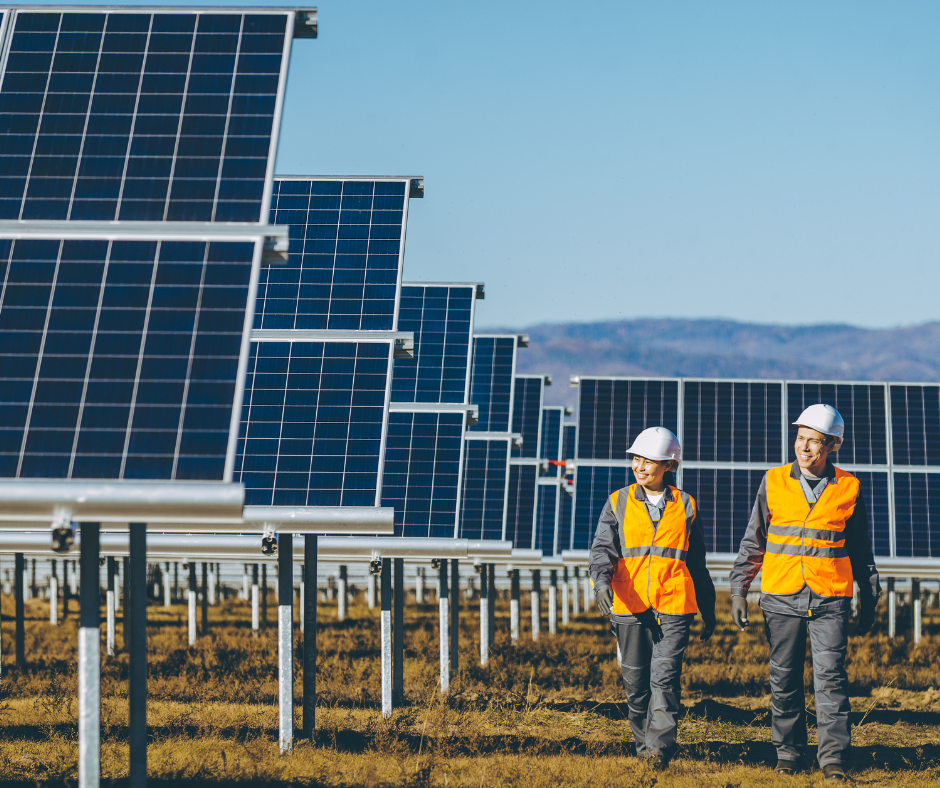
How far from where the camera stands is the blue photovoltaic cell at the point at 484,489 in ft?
80.0

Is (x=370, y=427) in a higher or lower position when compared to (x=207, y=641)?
higher

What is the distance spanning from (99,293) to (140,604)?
2.29 metres

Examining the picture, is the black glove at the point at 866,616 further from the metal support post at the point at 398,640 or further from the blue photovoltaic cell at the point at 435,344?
the blue photovoltaic cell at the point at 435,344

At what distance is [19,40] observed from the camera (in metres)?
11.5

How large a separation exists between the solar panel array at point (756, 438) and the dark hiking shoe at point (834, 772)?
13801mm

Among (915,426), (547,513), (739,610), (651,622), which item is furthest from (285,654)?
(547,513)

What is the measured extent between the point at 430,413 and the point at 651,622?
1001cm

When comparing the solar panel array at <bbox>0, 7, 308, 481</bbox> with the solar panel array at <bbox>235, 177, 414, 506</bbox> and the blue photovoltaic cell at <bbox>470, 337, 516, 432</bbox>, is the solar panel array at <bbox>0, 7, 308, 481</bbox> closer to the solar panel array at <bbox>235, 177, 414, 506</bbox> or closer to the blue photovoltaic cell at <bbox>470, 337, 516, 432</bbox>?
the solar panel array at <bbox>235, 177, 414, 506</bbox>

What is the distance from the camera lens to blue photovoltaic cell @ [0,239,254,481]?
8.27m

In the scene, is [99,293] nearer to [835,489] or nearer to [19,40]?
[19,40]

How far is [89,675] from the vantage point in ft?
26.7

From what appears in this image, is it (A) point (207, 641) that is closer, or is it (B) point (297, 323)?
(B) point (297, 323)

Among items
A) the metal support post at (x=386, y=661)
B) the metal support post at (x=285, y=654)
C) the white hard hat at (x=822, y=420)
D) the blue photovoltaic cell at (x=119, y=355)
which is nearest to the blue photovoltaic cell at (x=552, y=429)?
the metal support post at (x=386, y=661)

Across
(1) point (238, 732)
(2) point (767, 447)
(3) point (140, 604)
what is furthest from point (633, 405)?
(3) point (140, 604)
